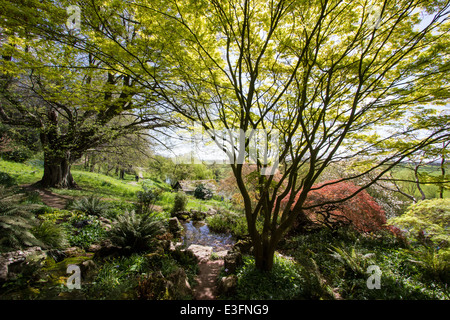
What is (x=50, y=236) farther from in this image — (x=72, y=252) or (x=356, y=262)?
(x=356, y=262)

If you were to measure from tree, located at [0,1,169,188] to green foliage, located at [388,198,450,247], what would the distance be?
22.9ft

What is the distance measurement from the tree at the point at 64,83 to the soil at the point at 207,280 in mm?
3829

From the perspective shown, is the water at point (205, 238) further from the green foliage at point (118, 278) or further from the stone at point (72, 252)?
the stone at point (72, 252)

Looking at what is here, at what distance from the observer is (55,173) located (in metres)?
9.01

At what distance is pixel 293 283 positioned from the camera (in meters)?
2.99

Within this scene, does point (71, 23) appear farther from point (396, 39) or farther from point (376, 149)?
point (376, 149)

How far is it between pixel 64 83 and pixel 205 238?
6.11 meters

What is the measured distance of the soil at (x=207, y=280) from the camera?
9.85ft

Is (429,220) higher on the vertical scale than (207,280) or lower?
higher

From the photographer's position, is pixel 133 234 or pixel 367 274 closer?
pixel 367 274

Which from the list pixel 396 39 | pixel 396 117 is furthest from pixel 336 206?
pixel 396 39

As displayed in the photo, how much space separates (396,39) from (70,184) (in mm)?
14338

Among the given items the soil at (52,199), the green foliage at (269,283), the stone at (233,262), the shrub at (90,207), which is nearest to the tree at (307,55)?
the green foliage at (269,283)
